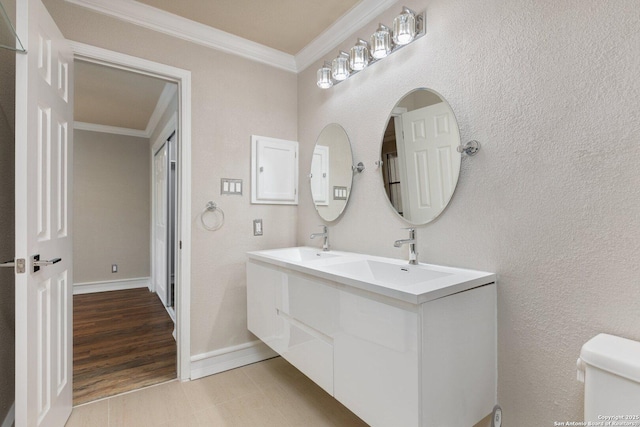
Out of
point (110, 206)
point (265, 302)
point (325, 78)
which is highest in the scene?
point (325, 78)

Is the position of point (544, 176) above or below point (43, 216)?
above

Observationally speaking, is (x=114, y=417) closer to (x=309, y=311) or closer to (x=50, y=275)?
(x=50, y=275)

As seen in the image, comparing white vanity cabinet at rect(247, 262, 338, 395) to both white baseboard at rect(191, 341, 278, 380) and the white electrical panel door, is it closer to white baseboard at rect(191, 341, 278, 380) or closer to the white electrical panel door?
white baseboard at rect(191, 341, 278, 380)

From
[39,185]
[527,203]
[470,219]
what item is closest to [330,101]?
[470,219]

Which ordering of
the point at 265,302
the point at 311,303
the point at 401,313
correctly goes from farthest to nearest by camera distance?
the point at 265,302 < the point at 311,303 < the point at 401,313

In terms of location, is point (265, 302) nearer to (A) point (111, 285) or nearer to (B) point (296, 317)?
(B) point (296, 317)

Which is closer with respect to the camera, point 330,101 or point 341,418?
point 341,418

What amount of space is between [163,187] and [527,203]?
380cm

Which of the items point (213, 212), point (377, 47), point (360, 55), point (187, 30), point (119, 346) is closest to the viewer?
point (377, 47)

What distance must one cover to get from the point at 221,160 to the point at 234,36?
0.92m

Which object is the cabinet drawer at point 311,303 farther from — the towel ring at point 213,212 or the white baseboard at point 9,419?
the white baseboard at point 9,419

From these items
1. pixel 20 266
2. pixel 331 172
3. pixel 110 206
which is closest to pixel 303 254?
pixel 331 172

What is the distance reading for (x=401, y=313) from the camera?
1.06 m

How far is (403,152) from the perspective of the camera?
1.72m
